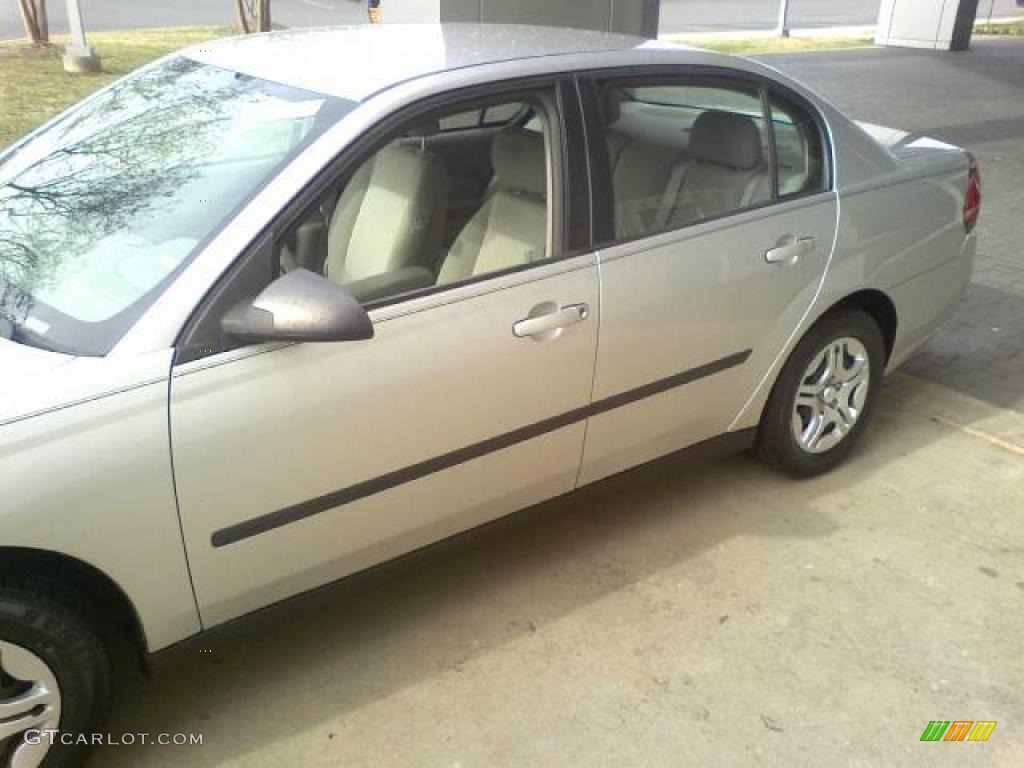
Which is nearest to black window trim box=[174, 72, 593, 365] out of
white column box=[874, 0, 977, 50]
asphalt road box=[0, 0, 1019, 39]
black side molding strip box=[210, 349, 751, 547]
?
black side molding strip box=[210, 349, 751, 547]

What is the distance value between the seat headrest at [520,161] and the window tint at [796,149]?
93 centimetres

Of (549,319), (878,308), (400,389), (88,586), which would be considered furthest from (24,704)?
(878,308)

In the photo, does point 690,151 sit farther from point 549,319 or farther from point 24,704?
point 24,704

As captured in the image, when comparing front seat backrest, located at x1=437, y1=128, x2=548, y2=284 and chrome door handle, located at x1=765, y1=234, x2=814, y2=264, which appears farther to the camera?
chrome door handle, located at x1=765, y1=234, x2=814, y2=264

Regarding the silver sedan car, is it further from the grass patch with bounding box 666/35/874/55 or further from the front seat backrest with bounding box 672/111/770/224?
the grass patch with bounding box 666/35/874/55

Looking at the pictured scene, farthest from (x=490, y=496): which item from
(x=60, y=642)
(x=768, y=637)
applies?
(x=60, y=642)

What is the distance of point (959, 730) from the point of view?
2588 millimetres

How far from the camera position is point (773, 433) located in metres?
3.54

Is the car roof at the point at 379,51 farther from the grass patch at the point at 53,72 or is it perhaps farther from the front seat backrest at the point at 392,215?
the grass patch at the point at 53,72

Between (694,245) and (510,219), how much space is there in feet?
1.91

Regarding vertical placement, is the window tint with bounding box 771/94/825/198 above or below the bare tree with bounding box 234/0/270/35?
above

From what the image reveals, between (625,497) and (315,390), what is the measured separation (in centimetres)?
165

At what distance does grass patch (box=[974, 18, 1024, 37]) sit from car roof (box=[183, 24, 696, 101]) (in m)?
19.5

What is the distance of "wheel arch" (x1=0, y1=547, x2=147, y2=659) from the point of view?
2.07 meters
